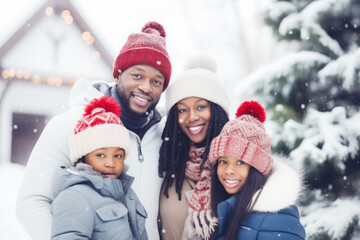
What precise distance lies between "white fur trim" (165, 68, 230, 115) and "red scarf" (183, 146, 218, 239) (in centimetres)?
43

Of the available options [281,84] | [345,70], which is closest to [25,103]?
[281,84]

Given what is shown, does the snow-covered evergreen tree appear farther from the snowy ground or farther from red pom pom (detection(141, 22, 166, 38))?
the snowy ground

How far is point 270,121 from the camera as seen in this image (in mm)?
4711

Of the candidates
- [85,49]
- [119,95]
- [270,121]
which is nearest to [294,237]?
[119,95]

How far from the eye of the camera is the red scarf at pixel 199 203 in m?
2.71

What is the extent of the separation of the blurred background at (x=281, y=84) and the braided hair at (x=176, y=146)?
611mm

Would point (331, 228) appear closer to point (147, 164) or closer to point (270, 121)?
point (270, 121)

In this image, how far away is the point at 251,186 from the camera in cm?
254

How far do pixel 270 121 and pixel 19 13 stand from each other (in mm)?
7916

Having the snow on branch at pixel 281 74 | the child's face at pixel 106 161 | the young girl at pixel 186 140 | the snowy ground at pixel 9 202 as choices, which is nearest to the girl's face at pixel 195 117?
the young girl at pixel 186 140

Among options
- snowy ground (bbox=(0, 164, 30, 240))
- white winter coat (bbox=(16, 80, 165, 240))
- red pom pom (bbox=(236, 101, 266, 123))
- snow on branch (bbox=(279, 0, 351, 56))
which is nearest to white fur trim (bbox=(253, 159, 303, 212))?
red pom pom (bbox=(236, 101, 266, 123))

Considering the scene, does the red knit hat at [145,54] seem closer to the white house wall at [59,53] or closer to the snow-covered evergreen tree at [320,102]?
the snow-covered evergreen tree at [320,102]

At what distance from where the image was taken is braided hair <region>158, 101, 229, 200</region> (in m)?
3.05

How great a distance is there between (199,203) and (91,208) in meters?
0.92
